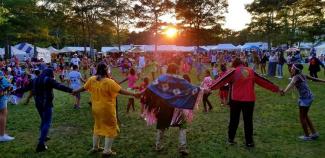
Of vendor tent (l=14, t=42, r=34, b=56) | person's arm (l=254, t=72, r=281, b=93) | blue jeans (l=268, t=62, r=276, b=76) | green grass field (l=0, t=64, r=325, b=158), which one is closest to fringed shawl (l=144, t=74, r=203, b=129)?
green grass field (l=0, t=64, r=325, b=158)

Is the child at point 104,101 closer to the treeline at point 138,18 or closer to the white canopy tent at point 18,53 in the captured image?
the treeline at point 138,18

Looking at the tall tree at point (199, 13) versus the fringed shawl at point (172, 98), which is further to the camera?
the tall tree at point (199, 13)

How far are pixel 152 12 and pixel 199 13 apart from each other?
8.13m

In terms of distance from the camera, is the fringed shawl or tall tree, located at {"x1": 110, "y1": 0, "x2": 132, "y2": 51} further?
tall tree, located at {"x1": 110, "y1": 0, "x2": 132, "y2": 51}

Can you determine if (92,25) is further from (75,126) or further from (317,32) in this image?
(75,126)

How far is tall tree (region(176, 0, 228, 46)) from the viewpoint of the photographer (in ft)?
197

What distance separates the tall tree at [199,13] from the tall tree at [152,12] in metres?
2.27

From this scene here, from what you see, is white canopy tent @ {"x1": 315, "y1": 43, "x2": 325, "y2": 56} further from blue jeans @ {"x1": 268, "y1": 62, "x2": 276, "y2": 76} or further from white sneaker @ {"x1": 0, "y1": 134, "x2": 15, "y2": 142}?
white sneaker @ {"x1": 0, "y1": 134, "x2": 15, "y2": 142}

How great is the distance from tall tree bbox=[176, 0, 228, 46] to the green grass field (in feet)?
155

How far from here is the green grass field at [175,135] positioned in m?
7.98

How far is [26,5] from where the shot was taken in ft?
142

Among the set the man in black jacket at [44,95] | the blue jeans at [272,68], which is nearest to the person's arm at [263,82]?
the man in black jacket at [44,95]

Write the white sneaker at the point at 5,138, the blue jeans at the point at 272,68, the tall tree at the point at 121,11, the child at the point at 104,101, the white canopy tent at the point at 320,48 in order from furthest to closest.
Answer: the tall tree at the point at 121,11, the white canopy tent at the point at 320,48, the blue jeans at the point at 272,68, the white sneaker at the point at 5,138, the child at the point at 104,101

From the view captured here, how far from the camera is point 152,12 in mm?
57719
